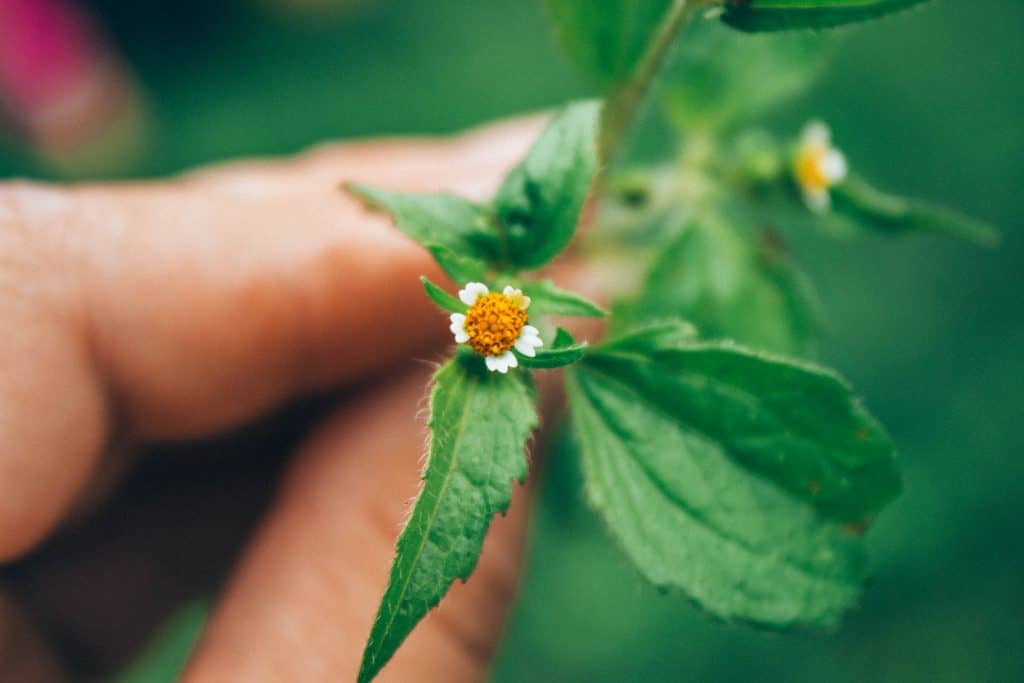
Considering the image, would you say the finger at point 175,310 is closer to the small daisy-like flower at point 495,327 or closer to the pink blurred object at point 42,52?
the small daisy-like flower at point 495,327

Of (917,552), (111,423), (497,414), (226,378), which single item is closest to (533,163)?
(497,414)

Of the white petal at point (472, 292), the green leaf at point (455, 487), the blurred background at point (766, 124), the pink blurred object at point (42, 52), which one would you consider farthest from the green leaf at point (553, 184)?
the pink blurred object at point (42, 52)

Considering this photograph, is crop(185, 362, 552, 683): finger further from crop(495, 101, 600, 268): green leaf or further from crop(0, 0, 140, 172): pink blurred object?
crop(0, 0, 140, 172): pink blurred object

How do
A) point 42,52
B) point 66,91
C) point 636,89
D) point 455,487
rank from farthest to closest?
point 66,91, point 42,52, point 636,89, point 455,487


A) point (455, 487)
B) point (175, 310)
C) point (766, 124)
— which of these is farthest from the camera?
point (766, 124)

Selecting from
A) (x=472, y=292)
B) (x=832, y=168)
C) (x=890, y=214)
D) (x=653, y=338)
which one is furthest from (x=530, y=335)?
(x=832, y=168)

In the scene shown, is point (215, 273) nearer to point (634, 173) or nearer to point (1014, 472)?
point (634, 173)

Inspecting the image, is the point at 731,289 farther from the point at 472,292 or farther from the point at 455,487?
the point at 455,487

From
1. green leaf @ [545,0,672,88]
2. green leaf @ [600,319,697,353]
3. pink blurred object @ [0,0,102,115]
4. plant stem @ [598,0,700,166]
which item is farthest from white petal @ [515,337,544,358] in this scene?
pink blurred object @ [0,0,102,115]
